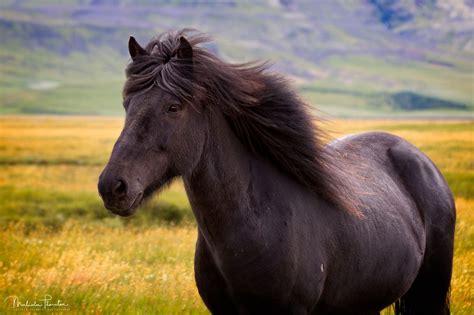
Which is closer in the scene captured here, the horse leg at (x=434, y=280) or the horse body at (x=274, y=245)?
the horse body at (x=274, y=245)

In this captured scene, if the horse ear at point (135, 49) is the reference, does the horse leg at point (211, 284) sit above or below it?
below

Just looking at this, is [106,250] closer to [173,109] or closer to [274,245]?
[274,245]

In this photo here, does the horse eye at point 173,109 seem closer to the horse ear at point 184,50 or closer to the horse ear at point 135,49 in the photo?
the horse ear at point 184,50

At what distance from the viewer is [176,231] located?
15.3 metres

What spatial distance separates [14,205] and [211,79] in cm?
1625

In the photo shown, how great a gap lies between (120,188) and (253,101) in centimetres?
126

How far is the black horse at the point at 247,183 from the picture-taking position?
14.1ft

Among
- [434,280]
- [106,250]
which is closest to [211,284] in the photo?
[434,280]

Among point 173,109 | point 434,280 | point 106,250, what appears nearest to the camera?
point 173,109

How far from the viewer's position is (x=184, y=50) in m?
4.48

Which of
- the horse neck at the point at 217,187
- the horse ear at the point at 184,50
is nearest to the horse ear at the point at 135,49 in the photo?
the horse ear at the point at 184,50

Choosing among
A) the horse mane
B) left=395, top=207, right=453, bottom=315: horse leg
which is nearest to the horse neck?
the horse mane

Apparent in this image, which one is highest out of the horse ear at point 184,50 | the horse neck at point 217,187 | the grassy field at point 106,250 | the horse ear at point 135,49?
the horse ear at point 184,50

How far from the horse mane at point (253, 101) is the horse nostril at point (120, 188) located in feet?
2.37
